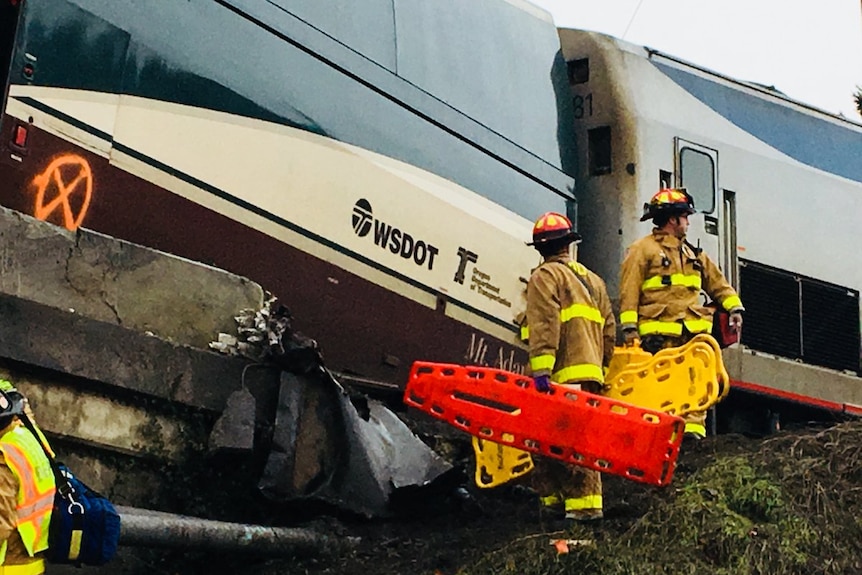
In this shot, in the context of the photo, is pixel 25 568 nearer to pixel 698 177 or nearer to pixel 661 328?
pixel 661 328

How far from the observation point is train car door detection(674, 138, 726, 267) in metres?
9.99

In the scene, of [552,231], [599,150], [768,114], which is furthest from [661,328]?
[768,114]

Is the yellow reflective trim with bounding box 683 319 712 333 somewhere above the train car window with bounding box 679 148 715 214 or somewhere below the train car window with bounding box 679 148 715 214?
below

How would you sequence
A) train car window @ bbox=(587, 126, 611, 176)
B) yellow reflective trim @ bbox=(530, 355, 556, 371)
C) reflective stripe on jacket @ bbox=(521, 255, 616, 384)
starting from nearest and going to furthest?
yellow reflective trim @ bbox=(530, 355, 556, 371) → reflective stripe on jacket @ bbox=(521, 255, 616, 384) → train car window @ bbox=(587, 126, 611, 176)

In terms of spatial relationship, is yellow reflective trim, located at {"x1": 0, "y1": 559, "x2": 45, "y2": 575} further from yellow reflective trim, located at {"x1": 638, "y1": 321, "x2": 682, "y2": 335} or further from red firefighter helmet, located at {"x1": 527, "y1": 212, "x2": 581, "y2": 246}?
yellow reflective trim, located at {"x1": 638, "y1": 321, "x2": 682, "y2": 335}

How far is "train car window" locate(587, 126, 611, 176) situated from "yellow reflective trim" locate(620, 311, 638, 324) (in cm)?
219

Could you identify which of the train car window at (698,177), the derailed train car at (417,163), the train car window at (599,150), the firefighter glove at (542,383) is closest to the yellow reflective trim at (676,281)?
the derailed train car at (417,163)

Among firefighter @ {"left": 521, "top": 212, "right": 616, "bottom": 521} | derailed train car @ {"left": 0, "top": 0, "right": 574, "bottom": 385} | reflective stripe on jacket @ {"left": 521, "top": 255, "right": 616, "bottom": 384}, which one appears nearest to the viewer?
derailed train car @ {"left": 0, "top": 0, "right": 574, "bottom": 385}

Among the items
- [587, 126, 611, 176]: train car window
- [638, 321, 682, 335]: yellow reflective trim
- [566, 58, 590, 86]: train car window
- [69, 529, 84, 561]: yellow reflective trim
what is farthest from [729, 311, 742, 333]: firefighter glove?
[69, 529, 84, 561]: yellow reflective trim

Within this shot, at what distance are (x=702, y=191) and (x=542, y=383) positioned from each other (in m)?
4.13

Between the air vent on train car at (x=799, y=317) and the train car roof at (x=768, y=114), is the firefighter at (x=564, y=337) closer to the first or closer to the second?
the train car roof at (x=768, y=114)

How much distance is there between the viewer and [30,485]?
4246 millimetres

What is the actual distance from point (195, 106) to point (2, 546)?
309 centimetres

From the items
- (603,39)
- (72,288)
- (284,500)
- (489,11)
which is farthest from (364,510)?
(603,39)
